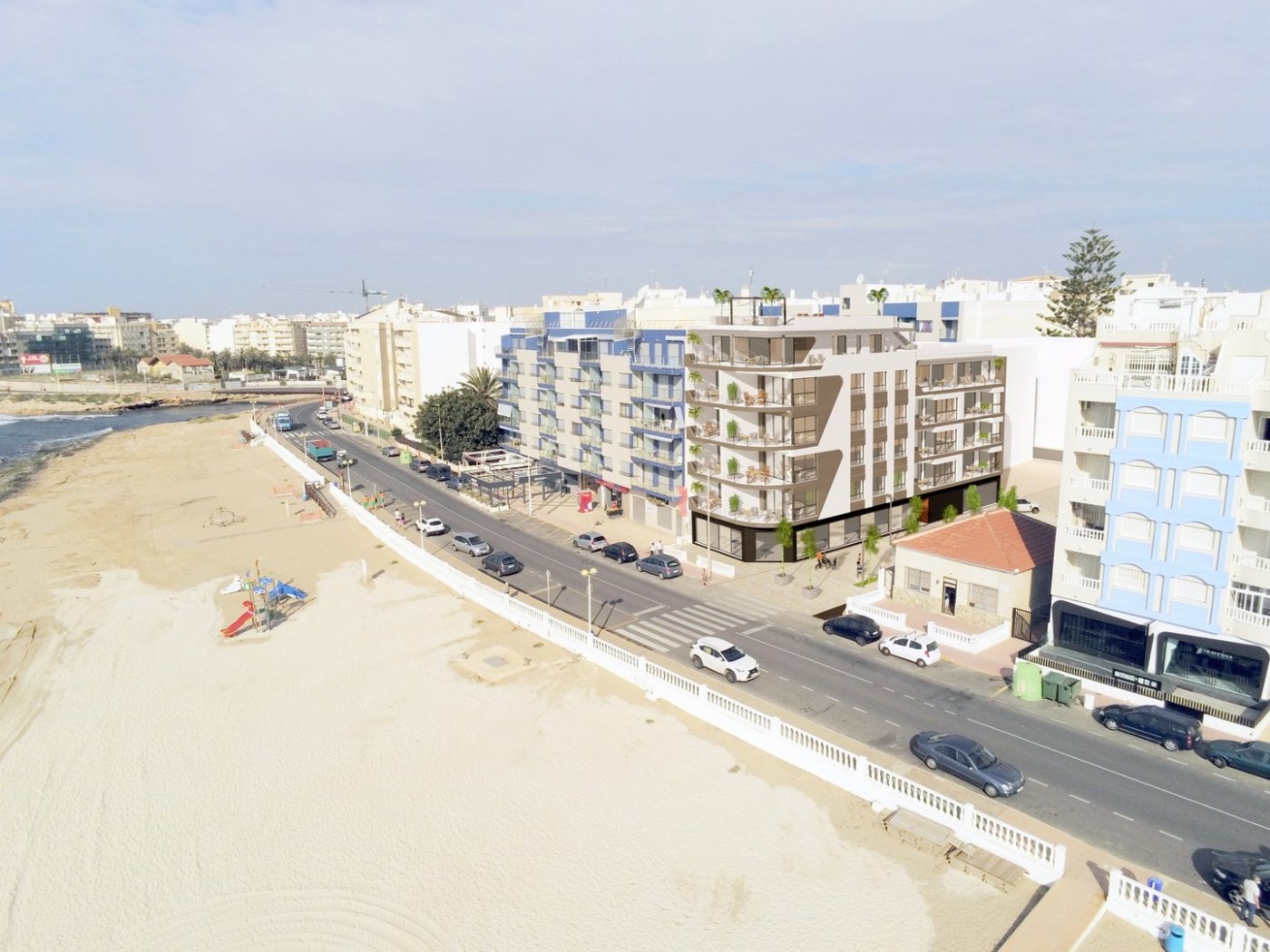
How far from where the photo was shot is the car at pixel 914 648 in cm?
3638

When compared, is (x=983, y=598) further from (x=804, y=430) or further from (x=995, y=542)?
(x=804, y=430)

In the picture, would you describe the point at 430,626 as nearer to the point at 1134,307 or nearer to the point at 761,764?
the point at 761,764

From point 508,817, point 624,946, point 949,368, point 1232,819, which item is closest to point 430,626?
point 508,817

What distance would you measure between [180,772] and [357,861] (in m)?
9.73

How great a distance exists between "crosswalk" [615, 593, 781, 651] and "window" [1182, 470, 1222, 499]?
1917 cm

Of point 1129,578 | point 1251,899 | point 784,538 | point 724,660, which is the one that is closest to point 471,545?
point 784,538

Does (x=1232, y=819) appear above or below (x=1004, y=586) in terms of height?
below

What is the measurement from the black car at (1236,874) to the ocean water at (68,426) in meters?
133

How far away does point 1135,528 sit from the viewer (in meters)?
33.4

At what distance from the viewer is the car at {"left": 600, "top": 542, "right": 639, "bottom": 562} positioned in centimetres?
5412

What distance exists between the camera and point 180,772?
96.2ft

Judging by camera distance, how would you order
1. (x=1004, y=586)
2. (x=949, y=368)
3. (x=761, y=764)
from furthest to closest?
1. (x=949, y=368)
2. (x=1004, y=586)
3. (x=761, y=764)

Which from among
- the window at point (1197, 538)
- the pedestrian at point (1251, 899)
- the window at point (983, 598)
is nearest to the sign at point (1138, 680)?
the window at point (1197, 538)

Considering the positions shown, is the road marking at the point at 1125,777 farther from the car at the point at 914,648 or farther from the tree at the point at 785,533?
the tree at the point at 785,533
